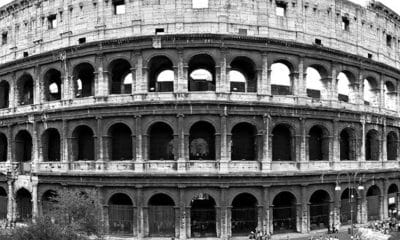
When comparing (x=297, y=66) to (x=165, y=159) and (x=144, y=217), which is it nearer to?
(x=165, y=159)

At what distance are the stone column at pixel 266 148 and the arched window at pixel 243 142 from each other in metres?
1.13

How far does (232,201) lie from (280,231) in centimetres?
357

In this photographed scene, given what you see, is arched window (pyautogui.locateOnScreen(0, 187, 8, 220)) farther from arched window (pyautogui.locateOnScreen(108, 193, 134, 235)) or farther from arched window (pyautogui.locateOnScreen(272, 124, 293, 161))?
arched window (pyautogui.locateOnScreen(272, 124, 293, 161))

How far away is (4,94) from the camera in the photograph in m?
32.1

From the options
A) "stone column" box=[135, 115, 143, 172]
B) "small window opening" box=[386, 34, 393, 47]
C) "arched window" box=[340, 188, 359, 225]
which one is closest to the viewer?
"stone column" box=[135, 115, 143, 172]

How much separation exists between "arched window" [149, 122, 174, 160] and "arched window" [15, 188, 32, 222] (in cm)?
1053

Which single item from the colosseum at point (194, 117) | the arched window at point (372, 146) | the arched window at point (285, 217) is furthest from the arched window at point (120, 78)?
the arched window at point (372, 146)

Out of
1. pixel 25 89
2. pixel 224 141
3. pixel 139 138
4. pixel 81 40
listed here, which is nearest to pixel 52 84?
pixel 25 89

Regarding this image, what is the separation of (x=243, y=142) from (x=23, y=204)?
16.7m

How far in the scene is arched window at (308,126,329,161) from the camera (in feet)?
89.9

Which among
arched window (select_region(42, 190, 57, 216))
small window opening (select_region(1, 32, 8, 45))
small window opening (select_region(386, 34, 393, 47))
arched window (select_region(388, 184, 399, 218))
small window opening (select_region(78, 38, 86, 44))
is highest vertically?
small window opening (select_region(1, 32, 8, 45))

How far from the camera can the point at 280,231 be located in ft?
82.7

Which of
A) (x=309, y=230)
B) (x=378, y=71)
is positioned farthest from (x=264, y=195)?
(x=378, y=71)

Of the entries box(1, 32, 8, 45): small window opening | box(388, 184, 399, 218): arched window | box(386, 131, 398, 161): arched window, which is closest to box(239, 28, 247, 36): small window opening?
box(386, 131, 398, 161): arched window
